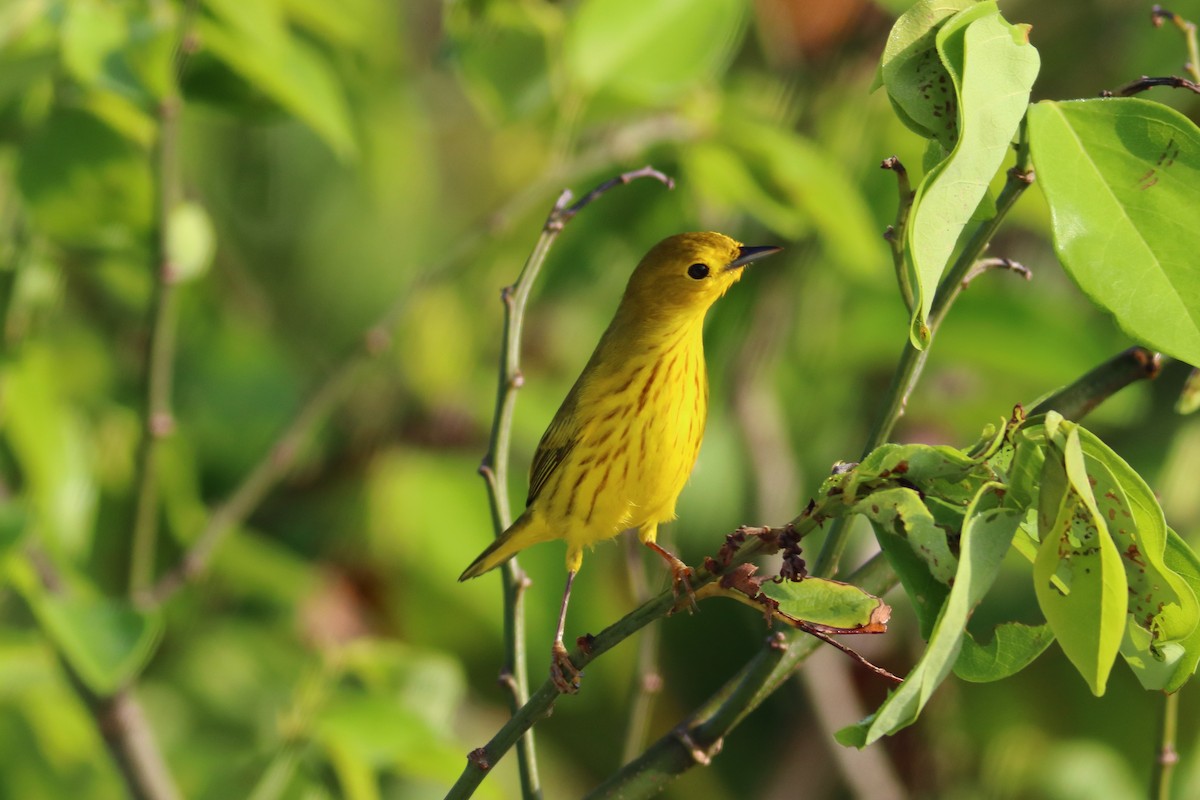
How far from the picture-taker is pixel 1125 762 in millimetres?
3809

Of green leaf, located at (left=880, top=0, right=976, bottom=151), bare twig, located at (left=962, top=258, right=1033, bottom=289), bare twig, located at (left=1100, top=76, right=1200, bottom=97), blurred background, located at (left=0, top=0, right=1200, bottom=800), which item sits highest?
green leaf, located at (left=880, top=0, right=976, bottom=151)

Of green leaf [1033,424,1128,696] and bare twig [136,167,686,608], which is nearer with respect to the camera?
green leaf [1033,424,1128,696]

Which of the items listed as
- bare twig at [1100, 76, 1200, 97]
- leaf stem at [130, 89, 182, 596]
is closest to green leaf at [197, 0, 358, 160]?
leaf stem at [130, 89, 182, 596]

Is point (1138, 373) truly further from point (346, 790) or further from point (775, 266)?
point (775, 266)

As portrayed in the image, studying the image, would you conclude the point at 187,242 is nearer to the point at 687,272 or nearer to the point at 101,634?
the point at 101,634

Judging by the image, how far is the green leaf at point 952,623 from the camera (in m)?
0.95

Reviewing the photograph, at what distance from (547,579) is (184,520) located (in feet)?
2.87

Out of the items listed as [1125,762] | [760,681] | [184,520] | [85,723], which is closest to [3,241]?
[184,520]

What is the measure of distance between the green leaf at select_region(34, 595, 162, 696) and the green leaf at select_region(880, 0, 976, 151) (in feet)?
5.23

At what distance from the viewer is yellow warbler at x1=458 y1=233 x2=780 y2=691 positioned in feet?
6.34

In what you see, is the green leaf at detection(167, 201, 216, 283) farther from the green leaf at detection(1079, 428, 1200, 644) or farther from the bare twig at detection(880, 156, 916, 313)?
the green leaf at detection(1079, 428, 1200, 644)

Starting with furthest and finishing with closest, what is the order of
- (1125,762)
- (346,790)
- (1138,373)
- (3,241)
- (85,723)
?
(1125,762) → (85,723) → (3,241) → (346,790) → (1138,373)

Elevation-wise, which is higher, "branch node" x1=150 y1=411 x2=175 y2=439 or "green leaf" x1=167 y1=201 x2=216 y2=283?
"green leaf" x1=167 y1=201 x2=216 y2=283

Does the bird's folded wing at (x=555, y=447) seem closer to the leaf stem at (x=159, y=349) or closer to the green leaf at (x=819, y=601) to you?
the leaf stem at (x=159, y=349)
